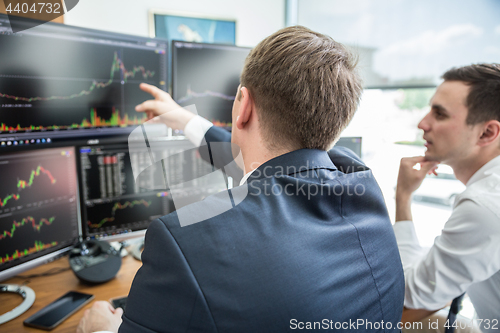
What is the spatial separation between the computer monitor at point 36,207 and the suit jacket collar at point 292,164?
735mm

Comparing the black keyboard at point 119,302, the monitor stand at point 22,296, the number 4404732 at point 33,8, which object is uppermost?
the number 4404732 at point 33,8

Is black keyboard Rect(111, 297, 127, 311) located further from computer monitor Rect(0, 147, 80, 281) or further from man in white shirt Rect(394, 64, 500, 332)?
man in white shirt Rect(394, 64, 500, 332)

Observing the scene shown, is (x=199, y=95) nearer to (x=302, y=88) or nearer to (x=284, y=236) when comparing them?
(x=302, y=88)

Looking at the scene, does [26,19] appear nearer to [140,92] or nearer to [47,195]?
[140,92]

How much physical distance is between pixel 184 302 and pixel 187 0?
83.5 inches

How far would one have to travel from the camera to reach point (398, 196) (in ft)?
4.35

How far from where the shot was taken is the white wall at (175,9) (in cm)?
192

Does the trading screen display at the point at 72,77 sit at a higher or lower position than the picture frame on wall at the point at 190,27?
lower

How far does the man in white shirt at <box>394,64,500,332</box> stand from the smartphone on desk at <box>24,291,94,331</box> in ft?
3.54

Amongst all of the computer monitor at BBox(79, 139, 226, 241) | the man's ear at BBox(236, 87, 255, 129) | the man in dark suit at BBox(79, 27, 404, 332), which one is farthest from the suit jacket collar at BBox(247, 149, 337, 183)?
the computer monitor at BBox(79, 139, 226, 241)

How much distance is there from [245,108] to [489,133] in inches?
38.2

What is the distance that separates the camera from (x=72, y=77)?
3.66 ft

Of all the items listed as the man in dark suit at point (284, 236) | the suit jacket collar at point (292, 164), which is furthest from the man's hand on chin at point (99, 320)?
the suit jacket collar at point (292, 164)

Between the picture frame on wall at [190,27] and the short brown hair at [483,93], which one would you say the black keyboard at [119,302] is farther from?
the picture frame on wall at [190,27]
